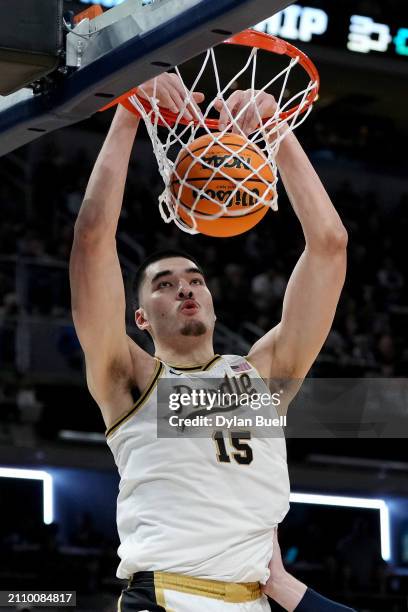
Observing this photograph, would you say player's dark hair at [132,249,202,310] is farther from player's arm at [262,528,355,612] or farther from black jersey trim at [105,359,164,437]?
player's arm at [262,528,355,612]

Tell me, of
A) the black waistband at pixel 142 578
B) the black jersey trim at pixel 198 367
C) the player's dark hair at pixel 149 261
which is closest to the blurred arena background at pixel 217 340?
the player's dark hair at pixel 149 261

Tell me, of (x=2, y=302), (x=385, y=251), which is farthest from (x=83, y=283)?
(x=385, y=251)

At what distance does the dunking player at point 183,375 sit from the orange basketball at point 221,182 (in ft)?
0.61

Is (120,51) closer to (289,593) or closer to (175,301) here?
(175,301)

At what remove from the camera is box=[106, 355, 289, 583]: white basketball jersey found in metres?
3.64

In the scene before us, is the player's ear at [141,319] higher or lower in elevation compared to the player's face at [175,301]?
lower

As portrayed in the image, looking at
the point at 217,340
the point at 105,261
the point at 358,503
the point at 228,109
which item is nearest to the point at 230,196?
the point at 228,109

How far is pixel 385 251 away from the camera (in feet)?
46.8

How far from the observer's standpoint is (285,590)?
387 cm

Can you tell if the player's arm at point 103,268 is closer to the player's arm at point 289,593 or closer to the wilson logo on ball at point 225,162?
the wilson logo on ball at point 225,162

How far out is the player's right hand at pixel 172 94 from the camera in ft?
12.6

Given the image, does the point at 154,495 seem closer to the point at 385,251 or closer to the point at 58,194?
the point at 58,194

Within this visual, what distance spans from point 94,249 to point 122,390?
494 mm

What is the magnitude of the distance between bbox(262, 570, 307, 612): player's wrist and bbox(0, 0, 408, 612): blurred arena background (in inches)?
188
